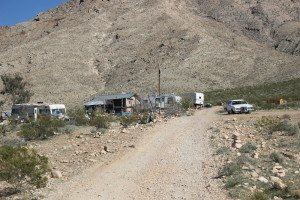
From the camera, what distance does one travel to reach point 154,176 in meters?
9.52

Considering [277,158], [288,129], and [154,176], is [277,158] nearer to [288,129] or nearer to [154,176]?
[154,176]

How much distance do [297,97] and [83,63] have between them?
1983 inches

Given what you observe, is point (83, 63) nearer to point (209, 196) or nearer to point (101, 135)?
point (101, 135)

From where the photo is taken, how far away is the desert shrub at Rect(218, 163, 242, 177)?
917 cm

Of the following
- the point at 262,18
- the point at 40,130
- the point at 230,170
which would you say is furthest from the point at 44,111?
the point at 262,18

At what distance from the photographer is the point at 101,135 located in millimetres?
16719

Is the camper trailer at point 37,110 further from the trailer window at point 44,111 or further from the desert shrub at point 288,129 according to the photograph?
the desert shrub at point 288,129

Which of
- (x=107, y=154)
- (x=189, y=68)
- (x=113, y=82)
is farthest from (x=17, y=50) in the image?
(x=107, y=154)

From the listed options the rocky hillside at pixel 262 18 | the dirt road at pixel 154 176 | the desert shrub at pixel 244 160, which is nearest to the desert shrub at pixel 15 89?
the dirt road at pixel 154 176

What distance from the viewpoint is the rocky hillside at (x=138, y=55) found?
63.3 metres

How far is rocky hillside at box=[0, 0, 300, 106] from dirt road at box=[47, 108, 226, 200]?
45003 mm

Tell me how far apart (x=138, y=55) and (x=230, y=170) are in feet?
227

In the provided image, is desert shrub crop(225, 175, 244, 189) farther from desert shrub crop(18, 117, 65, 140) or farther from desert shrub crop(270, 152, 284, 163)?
desert shrub crop(18, 117, 65, 140)

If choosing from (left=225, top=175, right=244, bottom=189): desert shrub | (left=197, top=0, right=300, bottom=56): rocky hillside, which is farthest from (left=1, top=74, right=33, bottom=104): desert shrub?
(left=197, top=0, right=300, bottom=56): rocky hillside
